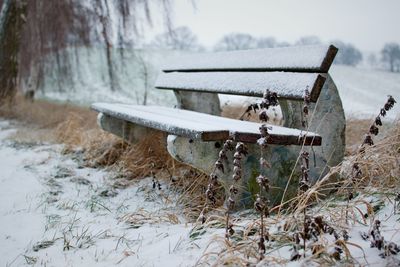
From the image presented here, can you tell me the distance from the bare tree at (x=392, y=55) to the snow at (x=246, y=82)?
3107mm

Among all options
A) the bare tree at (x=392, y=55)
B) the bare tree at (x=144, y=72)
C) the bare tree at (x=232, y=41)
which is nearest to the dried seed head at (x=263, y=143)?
the bare tree at (x=392, y=55)

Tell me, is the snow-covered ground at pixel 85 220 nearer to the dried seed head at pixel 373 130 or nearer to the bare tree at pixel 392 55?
the dried seed head at pixel 373 130

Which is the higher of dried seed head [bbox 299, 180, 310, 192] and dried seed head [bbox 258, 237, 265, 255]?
dried seed head [bbox 299, 180, 310, 192]

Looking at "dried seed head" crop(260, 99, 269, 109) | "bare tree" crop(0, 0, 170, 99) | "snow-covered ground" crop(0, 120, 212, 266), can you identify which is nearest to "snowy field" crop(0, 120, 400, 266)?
"snow-covered ground" crop(0, 120, 212, 266)

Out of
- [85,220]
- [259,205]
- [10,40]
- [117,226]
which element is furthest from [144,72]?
[259,205]

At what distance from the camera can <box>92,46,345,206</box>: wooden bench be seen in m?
2.13

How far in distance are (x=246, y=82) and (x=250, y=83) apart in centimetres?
6

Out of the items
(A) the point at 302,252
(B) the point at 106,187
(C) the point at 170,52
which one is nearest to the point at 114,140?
(B) the point at 106,187

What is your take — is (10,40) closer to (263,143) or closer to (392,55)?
(392,55)

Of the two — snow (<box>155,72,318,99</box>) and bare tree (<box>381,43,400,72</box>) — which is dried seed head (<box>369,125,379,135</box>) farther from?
bare tree (<box>381,43,400,72</box>)

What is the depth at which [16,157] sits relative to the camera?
4.10 meters

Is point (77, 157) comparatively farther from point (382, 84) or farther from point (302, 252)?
point (382, 84)

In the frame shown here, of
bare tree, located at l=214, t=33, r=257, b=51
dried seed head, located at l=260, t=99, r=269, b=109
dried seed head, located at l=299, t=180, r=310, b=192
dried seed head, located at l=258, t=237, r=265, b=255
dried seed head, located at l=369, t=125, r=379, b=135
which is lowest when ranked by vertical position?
dried seed head, located at l=258, t=237, r=265, b=255

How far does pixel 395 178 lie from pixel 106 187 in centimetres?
205
